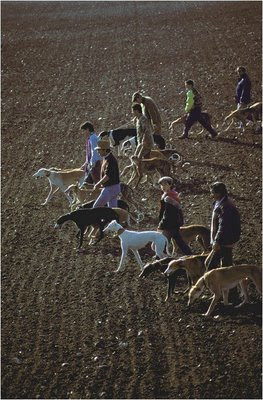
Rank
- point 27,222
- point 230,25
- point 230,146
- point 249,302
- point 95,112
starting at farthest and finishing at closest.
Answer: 1. point 230,25
2. point 95,112
3. point 230,146
4. point 27,222
5. point 249,302

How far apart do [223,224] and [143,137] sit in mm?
6400

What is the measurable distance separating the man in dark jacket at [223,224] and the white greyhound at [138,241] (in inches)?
55.1

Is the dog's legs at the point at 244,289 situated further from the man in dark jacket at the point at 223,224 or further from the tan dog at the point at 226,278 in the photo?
the man in dark jacket at the point at 223,224

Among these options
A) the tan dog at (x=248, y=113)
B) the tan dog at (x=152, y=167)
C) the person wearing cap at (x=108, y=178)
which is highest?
the person wearing cap at (x=108, y=178)

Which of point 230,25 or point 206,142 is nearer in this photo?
point 206,142

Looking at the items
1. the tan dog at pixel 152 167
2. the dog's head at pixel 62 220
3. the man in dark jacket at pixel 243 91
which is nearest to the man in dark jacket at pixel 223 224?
the dog's head at pixel 62 220

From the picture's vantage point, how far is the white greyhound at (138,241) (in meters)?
14.2

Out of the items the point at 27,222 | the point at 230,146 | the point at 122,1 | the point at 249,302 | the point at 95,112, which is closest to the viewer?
the point at 249,302

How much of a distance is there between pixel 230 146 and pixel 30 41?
21353mm

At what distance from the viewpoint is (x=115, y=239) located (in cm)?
1628

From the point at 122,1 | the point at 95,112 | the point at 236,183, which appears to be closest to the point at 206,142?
the point at 236,183

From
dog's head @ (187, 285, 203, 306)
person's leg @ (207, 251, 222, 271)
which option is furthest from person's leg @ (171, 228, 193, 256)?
dog's head @ (187, 285, 203, 306)

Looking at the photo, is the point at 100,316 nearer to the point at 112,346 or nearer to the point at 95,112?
the point at 112,346

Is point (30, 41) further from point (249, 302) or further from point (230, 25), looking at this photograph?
point (249, 302)
